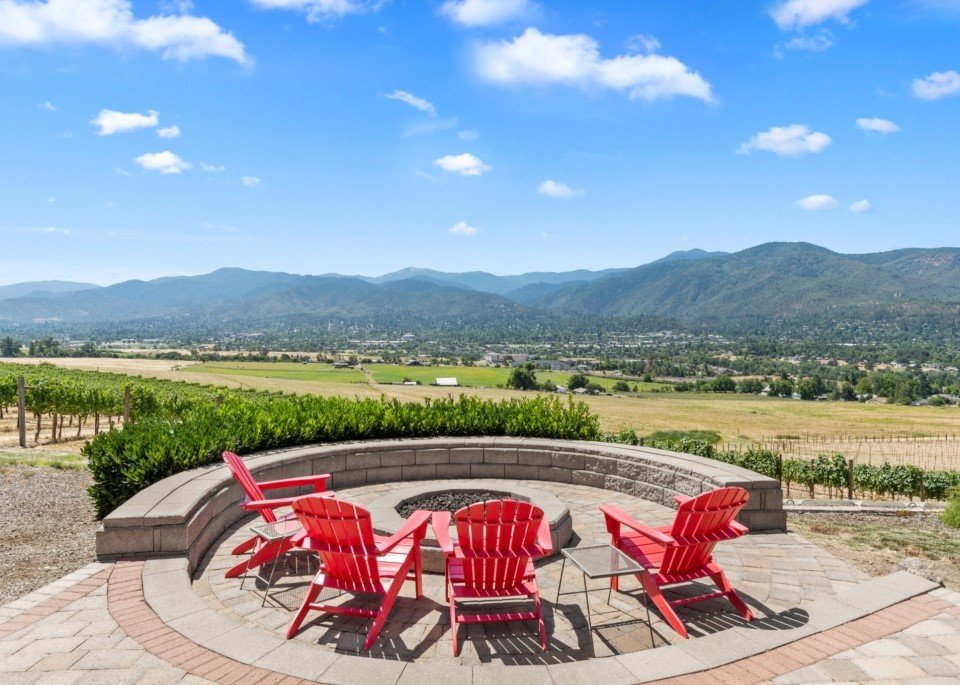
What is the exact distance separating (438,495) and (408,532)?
2.88m

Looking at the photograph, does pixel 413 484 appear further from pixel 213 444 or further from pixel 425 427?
pixel 213 444

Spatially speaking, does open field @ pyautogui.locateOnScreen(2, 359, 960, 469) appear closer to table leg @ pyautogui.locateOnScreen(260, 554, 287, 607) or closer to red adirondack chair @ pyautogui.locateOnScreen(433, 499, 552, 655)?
table leg @ pyautogui.locateOnScreen(260, 554, 287, 607)

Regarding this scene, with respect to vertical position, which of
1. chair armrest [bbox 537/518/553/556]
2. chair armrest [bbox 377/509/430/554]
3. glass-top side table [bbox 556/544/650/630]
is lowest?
glass-top side table [bbox 556/544/650/630]

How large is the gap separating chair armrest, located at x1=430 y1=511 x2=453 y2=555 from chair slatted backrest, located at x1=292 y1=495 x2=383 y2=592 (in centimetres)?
61

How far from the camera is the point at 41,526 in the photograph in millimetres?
7527

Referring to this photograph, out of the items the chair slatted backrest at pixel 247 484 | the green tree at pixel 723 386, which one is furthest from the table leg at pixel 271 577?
the green tree at pixel 723 386

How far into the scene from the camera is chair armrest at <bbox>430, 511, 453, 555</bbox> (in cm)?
503

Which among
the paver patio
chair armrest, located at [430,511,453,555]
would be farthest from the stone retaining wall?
chair armrest, located at [430,511,453,555]

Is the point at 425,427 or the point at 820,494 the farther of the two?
the point at 820,494

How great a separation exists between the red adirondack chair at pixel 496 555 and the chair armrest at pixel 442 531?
34 centimetres

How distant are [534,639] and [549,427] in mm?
5954

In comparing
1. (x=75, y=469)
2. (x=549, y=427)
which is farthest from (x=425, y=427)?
(x=75, y=469)

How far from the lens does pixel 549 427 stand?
10.5 m

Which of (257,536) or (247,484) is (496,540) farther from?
(247,484)
